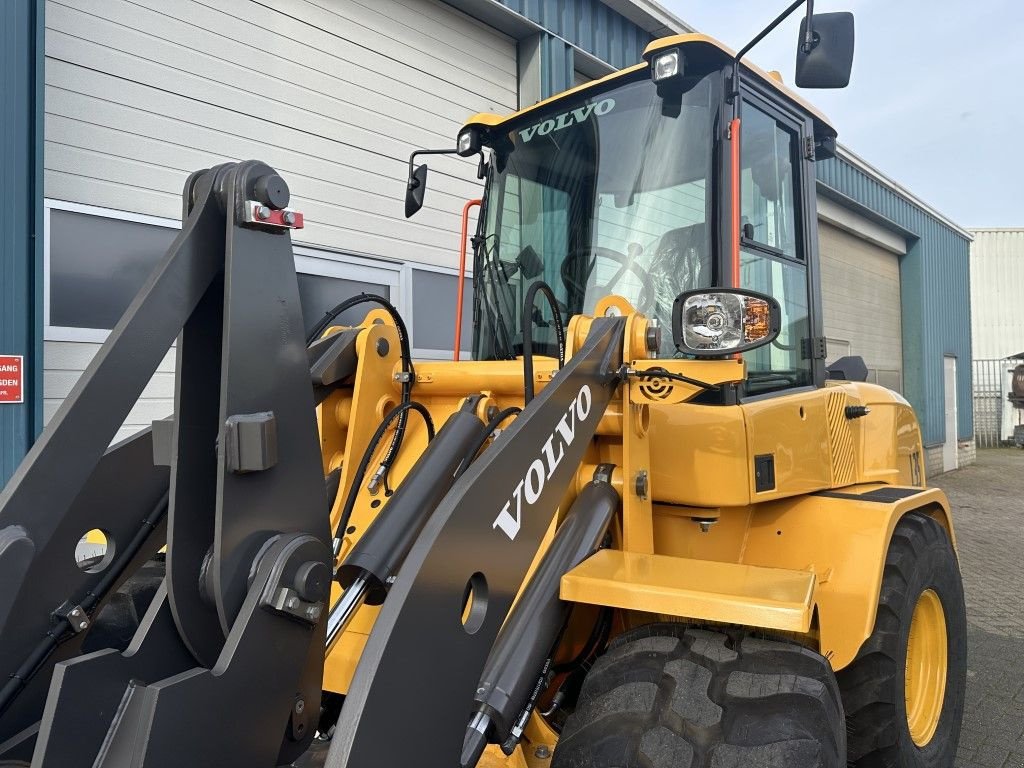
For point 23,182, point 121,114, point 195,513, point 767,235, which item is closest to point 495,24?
point 121,114

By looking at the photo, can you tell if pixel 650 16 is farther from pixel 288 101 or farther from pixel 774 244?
pixel 774 244

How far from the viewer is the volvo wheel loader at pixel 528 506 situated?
5.19 feet

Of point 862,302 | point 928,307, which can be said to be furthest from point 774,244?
point 928,307

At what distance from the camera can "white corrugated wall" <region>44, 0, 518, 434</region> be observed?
4.87 m

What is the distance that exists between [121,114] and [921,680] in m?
5.16

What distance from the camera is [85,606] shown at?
2.14m

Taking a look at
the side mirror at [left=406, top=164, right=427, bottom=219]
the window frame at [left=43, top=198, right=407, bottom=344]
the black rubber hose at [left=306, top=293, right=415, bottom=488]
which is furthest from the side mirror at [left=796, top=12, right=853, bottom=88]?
the window frame at [left=43, top=198, right=407, bottom=344]

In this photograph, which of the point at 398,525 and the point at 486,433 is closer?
the point at 398,525

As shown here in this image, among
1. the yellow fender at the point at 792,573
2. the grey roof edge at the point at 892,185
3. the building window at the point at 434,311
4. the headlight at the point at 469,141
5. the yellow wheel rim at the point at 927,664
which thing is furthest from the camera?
the grey roof edge at the point at 892,185

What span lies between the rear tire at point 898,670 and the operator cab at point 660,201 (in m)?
0.76

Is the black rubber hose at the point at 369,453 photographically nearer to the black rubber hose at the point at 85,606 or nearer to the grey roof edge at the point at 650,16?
the black rubber hose at the point at 85,606

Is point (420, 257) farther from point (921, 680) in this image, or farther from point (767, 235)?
point (921, 680)

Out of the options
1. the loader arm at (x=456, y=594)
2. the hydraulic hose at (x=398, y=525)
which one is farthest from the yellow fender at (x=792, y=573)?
the hydraulic hose at (x=398, y=525)

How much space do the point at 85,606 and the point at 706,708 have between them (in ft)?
5.08
